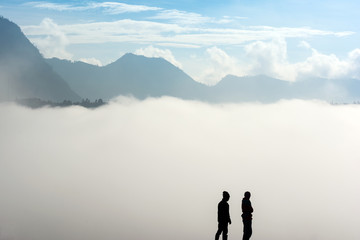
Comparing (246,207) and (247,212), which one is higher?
(246,207)

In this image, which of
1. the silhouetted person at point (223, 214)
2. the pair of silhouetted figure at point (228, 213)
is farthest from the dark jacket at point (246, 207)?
the silhouetted person at point (223, 214)

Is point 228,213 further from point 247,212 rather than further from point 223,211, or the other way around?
point 247,212

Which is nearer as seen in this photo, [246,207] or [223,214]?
[246,207]

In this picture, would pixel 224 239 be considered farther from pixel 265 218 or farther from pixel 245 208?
pixel 265 218

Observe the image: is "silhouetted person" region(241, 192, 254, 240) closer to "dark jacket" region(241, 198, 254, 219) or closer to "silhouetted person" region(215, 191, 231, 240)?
"dark jacket" region(241, 198, 254, 219)

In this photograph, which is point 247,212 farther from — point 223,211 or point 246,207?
point 223,211

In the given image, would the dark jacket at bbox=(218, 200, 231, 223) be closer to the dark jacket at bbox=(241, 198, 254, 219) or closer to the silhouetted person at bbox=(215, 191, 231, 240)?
the silhouetted person at bbox=(215, 191, 231, 240)

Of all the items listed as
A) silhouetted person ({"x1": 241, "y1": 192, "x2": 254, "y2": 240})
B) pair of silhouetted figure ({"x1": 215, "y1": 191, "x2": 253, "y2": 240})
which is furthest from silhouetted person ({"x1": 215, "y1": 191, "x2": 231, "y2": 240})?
silhouetted person ({"x1": 241, "y1": 192, "x2": 254, "y2": 240})

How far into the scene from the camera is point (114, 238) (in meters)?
103

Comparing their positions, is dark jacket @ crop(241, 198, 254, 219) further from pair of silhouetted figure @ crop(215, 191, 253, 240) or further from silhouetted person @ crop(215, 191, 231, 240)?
silhouetted person @ crop(215, 191, 231, 240)

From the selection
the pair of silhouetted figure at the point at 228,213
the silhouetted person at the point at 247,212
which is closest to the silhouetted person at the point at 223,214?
the pair of silhouetted figure at the point at 228,213

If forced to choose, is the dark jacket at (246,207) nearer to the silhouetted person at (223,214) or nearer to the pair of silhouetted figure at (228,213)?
the pair of silhouetted figure at (228,213)

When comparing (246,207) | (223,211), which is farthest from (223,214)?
(246,207)

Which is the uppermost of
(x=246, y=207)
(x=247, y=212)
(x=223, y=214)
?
(x=246, y=207)
